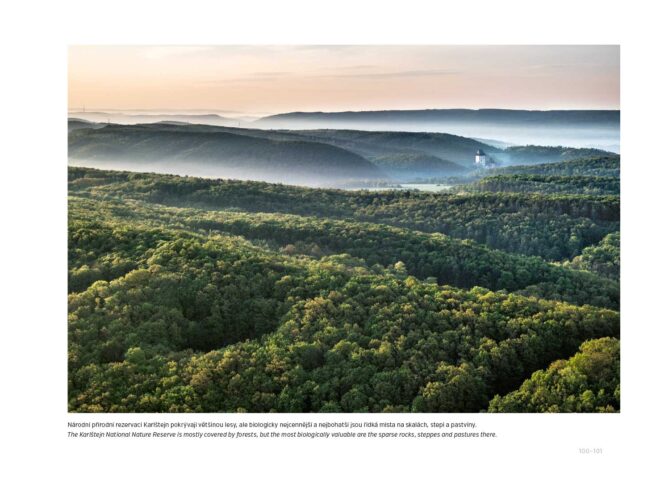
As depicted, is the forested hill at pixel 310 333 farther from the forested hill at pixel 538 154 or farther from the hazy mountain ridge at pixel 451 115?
the forested hill at pixel 538 154

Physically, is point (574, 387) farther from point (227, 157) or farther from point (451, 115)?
point (227, 157)

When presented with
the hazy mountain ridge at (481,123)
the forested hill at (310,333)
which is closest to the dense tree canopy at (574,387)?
the forested hill at (310,333)

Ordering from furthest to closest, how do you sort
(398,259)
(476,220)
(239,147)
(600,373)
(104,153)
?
(239,147) → (104,153) → (476,220) → (398,259) → (600,373)

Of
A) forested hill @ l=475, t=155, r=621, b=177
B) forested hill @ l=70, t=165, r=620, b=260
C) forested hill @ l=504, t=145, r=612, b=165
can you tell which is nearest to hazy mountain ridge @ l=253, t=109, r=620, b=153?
forested hill @ l=475, t=155, r=621, b=177

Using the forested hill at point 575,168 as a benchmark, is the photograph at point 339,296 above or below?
below

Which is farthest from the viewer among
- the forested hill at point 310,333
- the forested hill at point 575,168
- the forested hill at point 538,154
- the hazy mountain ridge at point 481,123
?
the forested hill at point 538,154

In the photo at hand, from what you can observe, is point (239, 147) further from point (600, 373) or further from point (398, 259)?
point (600, 373)

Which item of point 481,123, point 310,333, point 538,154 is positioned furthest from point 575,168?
point 310,333
